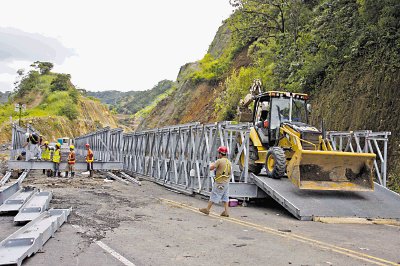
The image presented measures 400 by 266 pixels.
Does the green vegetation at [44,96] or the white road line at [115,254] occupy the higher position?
the green vegetation at [44,96]

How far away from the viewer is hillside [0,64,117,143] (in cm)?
7475

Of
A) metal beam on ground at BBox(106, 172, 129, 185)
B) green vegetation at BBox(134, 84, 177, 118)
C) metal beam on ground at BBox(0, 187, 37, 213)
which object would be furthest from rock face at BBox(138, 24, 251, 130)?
metal beam on ground at BBox(0, 187, 37, 213)

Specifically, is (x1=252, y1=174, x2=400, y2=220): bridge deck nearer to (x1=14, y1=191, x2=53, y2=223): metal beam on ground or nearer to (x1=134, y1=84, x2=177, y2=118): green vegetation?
(x1=14, y1=191, x2=53, y2=223): metal beam on ground

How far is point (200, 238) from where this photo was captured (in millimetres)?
7410

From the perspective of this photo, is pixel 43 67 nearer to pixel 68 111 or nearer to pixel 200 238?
pixel 68 111

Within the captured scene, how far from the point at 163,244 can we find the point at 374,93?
11463 millimetres

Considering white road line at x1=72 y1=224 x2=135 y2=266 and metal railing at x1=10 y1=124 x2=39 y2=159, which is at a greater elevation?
metal railing at x1=10 y1=124 x2=39 y2=159

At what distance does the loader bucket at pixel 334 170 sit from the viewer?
10.3 metres

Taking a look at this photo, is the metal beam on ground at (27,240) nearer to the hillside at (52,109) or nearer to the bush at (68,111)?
the hillside at (52,109)

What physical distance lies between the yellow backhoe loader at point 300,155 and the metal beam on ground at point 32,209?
20.4 feet

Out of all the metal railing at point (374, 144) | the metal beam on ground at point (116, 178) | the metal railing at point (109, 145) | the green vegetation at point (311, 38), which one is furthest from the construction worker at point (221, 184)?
the metal railing at point (109, 145)

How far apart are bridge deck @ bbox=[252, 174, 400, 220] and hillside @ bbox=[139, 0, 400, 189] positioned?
111 inches

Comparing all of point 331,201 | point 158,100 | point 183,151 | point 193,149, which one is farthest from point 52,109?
point 331,201

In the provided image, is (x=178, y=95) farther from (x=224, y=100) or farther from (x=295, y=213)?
(x=295, y=213)
